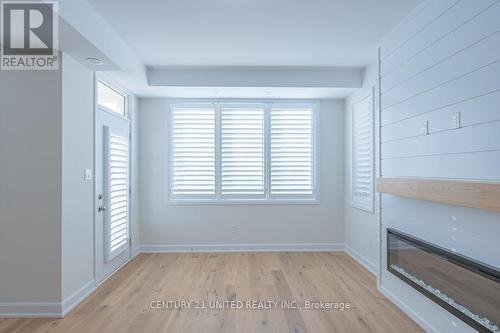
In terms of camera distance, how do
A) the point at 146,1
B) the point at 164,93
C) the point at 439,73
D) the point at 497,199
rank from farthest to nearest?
1. the point at 164,93
2. the point at 146,1
3. the point at 439,73
4. the point at 497,199

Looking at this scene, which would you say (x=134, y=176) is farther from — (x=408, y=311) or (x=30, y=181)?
(x=408, y=311)

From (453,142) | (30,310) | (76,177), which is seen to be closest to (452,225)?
(453,142)

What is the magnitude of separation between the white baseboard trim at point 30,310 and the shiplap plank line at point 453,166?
3491mm

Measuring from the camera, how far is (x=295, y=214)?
4.69 metres

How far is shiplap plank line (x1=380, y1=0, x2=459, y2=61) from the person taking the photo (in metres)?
2.24

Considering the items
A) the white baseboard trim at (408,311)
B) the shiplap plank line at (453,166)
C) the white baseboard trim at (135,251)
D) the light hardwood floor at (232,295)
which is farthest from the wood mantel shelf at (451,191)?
the white baseboard trim at (135,251)

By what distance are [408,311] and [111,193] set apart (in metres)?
3.55

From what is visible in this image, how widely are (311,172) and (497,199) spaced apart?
124 inches

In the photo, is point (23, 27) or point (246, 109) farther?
point (246, 109)

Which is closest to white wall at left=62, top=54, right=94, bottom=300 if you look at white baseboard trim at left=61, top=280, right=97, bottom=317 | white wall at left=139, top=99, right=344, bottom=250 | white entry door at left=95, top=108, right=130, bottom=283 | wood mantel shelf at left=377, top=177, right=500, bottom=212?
white baseboard trim at left=61, top=280, right=97, bottom=317

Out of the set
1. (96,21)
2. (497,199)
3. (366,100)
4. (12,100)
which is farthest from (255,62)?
(497,199)

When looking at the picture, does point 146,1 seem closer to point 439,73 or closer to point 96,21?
point 96,21

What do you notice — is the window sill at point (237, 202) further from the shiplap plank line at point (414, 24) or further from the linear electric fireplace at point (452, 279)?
the shiplap plank line at point (414, 24)

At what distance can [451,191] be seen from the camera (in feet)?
6.40
